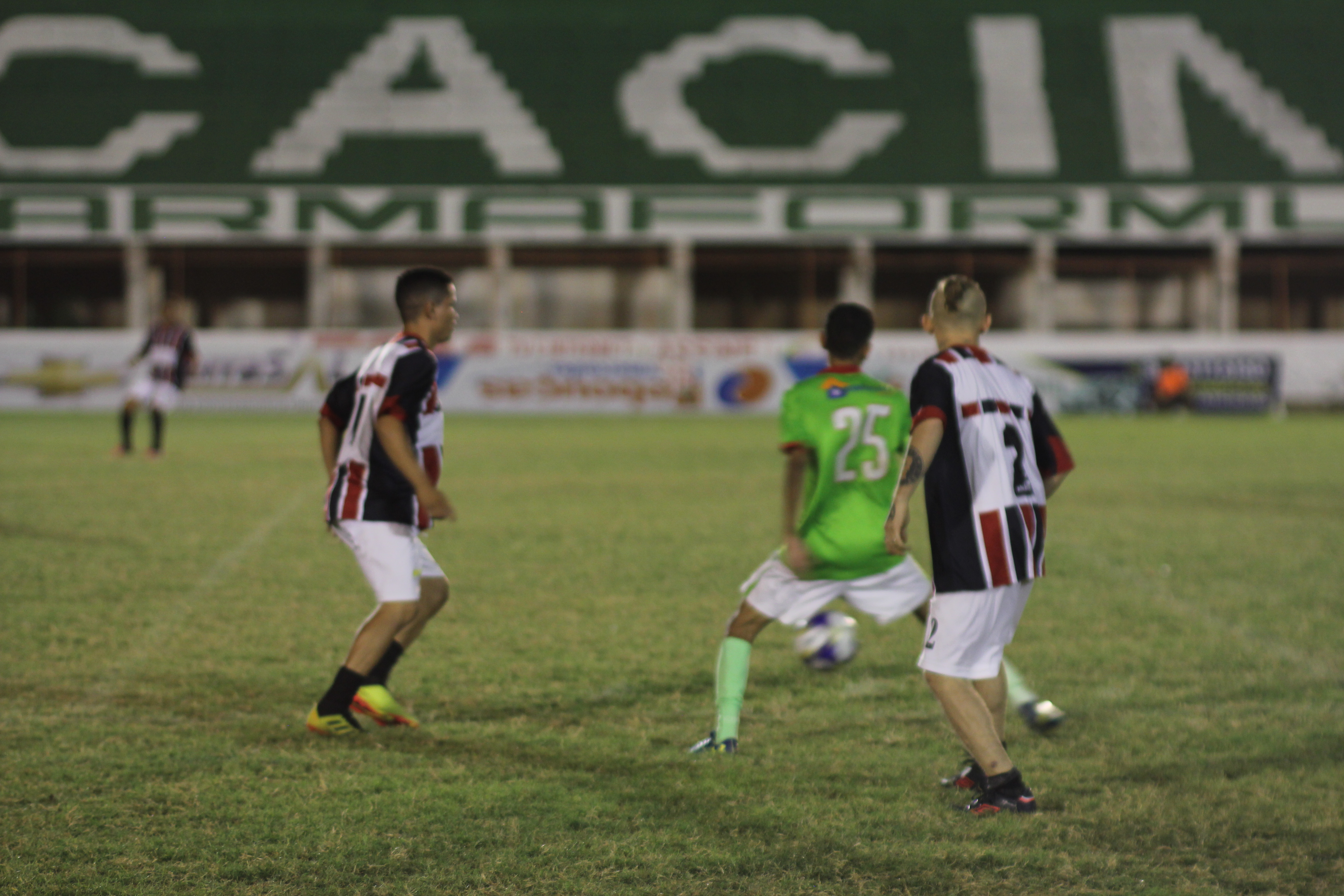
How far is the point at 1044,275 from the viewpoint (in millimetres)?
32438

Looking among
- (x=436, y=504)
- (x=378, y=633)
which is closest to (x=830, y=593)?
(x=436, y=504)

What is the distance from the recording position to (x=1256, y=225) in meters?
32.3

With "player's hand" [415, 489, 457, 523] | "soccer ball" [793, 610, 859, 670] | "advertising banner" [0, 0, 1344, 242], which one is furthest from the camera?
"advertising banner" [0, 0, 1344, 242]

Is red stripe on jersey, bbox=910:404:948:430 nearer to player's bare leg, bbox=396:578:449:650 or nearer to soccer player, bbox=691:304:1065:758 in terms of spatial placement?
soccer player, bbox=691:304:1065:758

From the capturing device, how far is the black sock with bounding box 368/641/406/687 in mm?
4922

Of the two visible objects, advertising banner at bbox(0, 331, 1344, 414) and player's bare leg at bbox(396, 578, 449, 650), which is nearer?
player's bare leg at bbox(396, 578, 449, 650)

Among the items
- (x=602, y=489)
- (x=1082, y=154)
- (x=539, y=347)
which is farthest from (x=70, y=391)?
(x=1082, y=154)

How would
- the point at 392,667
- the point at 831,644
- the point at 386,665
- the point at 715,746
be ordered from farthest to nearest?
the point at 831,644
the point at 392,667
the point at 386,665
the point at 715,746

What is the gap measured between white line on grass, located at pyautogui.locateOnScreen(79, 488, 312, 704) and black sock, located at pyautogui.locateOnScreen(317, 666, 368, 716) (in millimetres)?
1143

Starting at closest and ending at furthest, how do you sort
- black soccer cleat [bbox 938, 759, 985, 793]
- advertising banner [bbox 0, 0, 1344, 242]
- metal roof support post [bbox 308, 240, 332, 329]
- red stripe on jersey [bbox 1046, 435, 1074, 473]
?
red stripe on jersey [bbox 1046, 435, 1074, 473], black soccer cleat [bbox 938, 759, 985, 793], advertising banner [bbox 0, 0, 1344, 242], metal roof support post [bbox 308, 240, 332, 329]

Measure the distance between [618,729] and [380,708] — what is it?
0.86 metres

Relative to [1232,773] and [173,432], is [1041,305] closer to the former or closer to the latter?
[173,432]

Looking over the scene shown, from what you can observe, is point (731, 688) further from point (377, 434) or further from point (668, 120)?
point (668, 120)

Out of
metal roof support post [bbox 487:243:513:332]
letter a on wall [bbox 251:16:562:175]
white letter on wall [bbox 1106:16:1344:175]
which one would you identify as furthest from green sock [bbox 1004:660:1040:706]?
white letter on wall [bbox 1106:16:1344:175]
